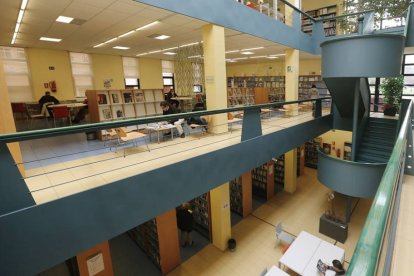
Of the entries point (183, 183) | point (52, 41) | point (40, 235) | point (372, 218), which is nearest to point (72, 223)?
point (40, 235)

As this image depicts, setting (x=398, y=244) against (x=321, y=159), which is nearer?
(x=398, y=244)

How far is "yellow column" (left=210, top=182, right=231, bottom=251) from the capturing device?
258 inches

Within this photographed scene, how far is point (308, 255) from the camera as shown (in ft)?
20.6

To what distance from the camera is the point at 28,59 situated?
9.97m

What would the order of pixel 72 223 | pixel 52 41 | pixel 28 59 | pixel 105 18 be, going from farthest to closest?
pixel 28 59, pixel 52 41, pixel 105 18, pixel 72 223

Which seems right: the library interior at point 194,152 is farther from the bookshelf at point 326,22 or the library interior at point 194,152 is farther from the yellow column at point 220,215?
the bookshelf at point 326,22

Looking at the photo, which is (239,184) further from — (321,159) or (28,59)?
(28,59)

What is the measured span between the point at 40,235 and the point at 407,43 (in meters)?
10.1

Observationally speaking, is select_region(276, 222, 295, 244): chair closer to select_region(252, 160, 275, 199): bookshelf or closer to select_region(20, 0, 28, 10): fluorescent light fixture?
select_region(252, 160, 275, 199): bookshelf

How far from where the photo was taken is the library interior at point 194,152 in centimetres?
239

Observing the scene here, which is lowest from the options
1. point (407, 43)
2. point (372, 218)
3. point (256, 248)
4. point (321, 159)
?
point (256, 248)

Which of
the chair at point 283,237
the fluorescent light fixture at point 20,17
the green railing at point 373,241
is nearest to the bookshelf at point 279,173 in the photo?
the chair at point 283,237

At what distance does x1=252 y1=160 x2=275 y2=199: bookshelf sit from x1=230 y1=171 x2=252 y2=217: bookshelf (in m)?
1.31

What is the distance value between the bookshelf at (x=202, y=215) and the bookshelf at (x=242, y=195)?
166cm
